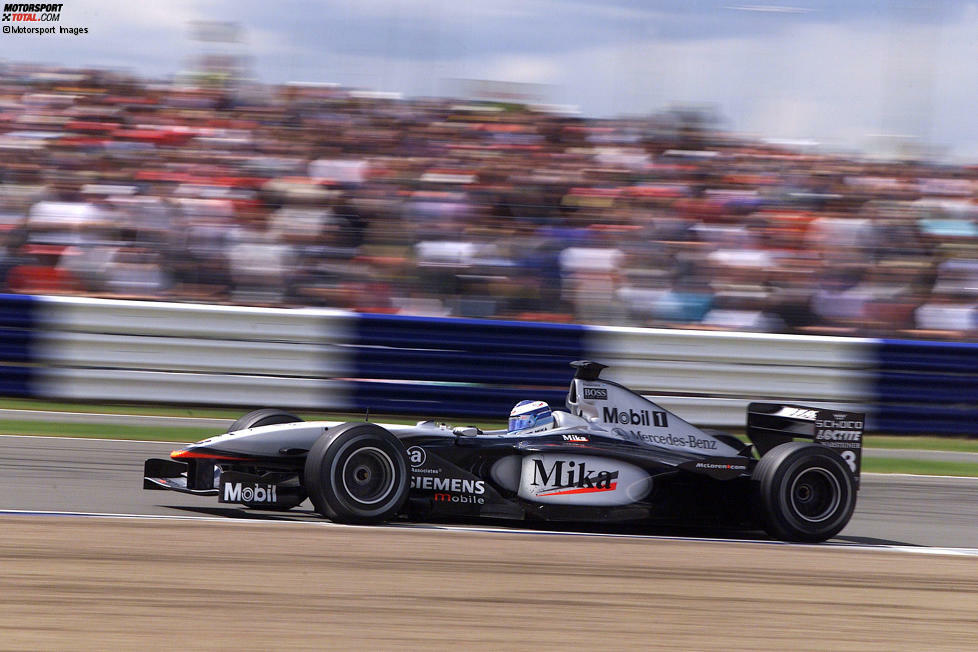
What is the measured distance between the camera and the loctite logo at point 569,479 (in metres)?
6.14

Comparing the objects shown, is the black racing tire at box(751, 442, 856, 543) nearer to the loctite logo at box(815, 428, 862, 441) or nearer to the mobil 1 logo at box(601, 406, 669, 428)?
the loctite logo at box(815, 428, 862, 441)

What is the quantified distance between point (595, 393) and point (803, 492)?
132 cm

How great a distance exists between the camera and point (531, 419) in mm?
6367

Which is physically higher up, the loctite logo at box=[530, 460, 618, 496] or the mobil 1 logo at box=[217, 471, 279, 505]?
the loctite logo at box=[530, 460, 618, 496]

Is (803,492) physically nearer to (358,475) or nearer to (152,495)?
(358,475)

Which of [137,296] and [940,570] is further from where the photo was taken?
[137,296]

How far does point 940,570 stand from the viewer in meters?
5.85

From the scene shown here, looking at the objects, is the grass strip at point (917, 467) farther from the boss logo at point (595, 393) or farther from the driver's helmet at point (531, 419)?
the driver's helmet at point (531, 419)

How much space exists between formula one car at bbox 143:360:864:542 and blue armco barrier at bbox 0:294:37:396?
4.38 metres

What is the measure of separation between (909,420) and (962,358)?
2.63ft

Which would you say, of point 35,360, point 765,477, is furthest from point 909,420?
point 35,360

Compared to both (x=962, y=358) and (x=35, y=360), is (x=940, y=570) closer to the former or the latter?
(x=962, y=358)

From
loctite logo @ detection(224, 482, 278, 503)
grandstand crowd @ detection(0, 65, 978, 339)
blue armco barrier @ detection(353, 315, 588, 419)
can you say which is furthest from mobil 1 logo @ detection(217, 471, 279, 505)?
grandstand crowd @ detection(0, 65, 978, 339)

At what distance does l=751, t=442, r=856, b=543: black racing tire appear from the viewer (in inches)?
252
